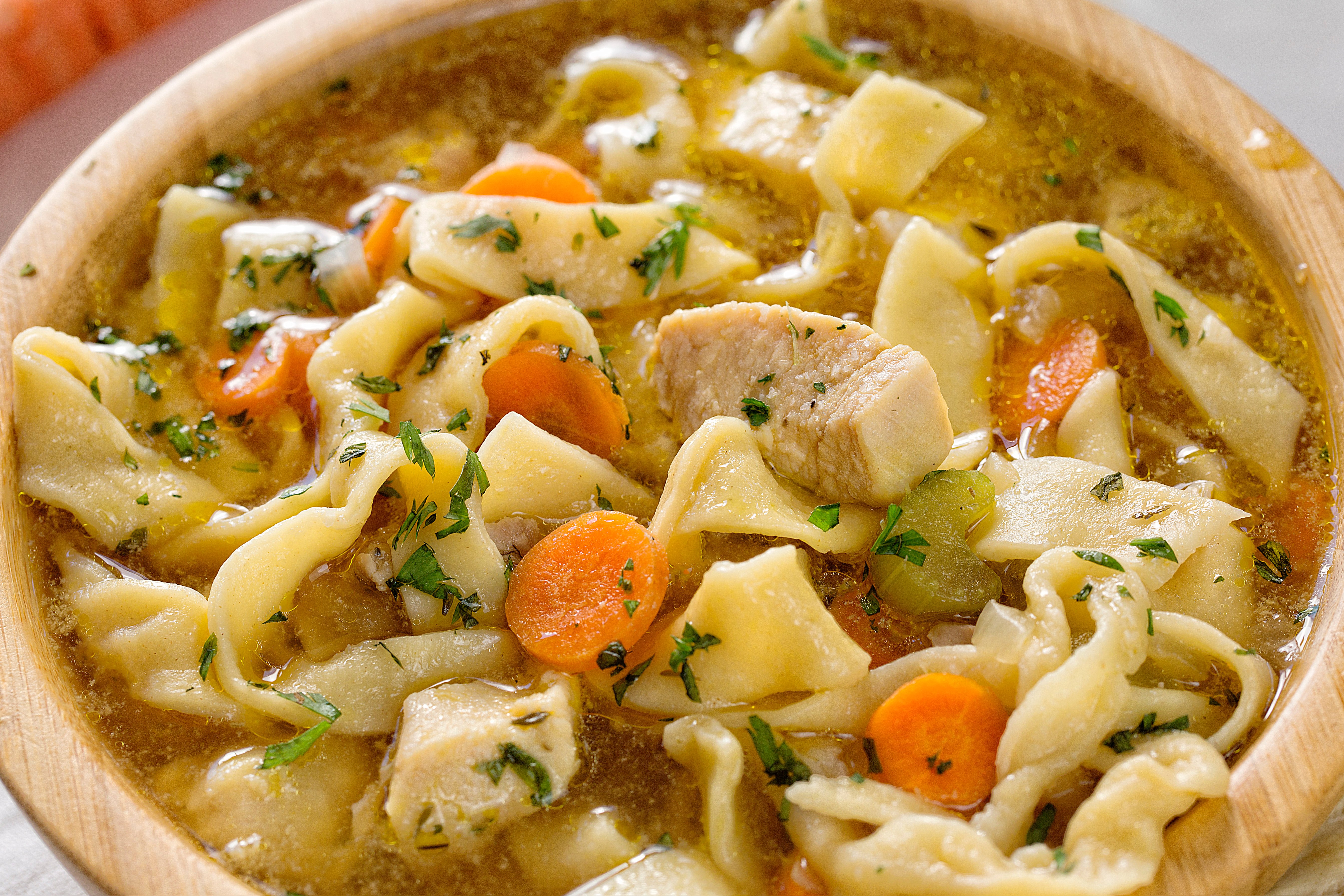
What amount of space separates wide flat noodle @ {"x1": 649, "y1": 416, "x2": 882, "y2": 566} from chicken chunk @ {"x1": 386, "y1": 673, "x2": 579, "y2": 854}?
582 mm

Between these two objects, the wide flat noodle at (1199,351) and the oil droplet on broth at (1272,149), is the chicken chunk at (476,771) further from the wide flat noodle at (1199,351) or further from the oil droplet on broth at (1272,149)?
the oil droplet on broth at (1272,149)

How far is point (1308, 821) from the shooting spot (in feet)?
8.50

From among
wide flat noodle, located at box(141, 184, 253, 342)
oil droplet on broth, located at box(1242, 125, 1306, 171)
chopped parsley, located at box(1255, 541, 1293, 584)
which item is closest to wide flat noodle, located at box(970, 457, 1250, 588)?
chopped parsley, located at box(1255, 541, 1293, 584)

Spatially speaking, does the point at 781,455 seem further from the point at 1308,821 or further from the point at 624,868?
the point at 1308,821

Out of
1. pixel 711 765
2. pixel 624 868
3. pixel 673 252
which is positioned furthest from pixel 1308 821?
pixel 673 252

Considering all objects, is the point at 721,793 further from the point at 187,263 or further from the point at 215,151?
the point at 215,151

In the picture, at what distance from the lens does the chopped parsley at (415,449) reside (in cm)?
303

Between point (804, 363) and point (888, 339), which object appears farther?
point (888, 339)

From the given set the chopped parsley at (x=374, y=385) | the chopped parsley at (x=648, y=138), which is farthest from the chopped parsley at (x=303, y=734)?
the chopped parsley at (x=648, y=138)

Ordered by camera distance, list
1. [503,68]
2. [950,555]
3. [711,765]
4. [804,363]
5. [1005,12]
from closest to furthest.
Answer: [711,765]
[950,555]
[804,363]
[1005,12]
[503,68]

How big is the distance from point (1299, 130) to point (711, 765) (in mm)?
4380

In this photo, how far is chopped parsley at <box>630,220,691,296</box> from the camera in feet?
12.3

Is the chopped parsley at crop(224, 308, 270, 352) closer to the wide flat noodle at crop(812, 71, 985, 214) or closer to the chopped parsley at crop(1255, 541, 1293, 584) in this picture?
the wide flat noodle at crop(812, 71, 985, 214)

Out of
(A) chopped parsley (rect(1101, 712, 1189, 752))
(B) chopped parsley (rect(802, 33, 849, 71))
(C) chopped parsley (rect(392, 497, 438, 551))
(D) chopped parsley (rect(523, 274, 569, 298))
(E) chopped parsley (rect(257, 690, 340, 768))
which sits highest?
(B) chopped parsley (rect(802, 33, 849, 71))
